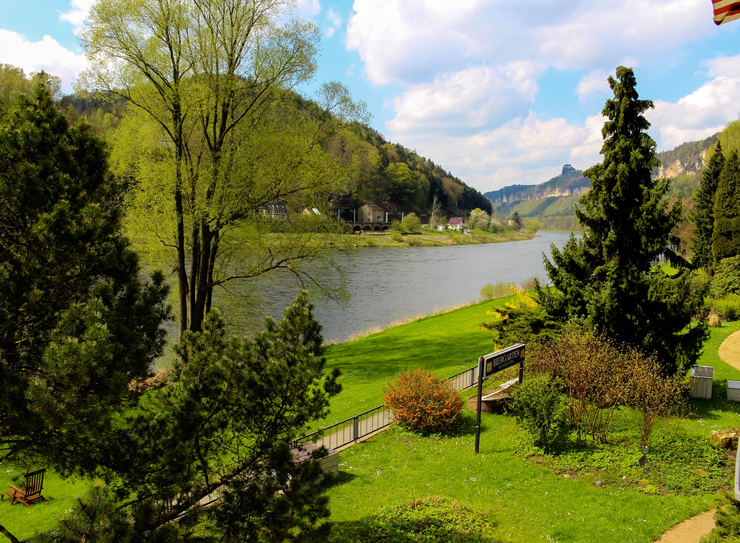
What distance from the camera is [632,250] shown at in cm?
1341

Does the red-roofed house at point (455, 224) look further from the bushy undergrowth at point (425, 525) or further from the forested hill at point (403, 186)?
the bushy undergrowth at point (425, 525)

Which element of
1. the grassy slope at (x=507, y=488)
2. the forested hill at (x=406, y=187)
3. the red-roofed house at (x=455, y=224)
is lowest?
the grassy slope at (x=507, y=488)

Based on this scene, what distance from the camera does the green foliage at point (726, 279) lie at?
1091 inches

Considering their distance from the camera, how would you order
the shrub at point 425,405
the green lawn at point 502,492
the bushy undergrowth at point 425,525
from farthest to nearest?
the shrub at point 425,405 → the green lawn at point 502,492 → the bushy undergrowth at point 425,525

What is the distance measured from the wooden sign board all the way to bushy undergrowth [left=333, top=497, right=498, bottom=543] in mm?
3097

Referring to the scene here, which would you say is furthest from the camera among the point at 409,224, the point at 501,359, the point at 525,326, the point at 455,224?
the point at 455,224

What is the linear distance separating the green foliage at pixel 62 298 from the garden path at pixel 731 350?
19.3 meters

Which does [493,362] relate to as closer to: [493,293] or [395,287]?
[493,293]

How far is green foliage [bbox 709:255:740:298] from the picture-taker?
2772 centimetres

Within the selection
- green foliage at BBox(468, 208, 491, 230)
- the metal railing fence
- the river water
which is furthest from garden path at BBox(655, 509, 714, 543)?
green foliage at BBox(468, 208, 491, 230)

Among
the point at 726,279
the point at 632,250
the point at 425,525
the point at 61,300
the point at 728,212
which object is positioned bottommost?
the point at 425,525

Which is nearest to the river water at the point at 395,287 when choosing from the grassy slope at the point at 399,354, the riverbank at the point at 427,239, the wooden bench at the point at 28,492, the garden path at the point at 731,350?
the grassy slope at the point at 399,354

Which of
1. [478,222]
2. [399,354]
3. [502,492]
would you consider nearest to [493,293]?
[399,354]

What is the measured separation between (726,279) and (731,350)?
12.3 metres
